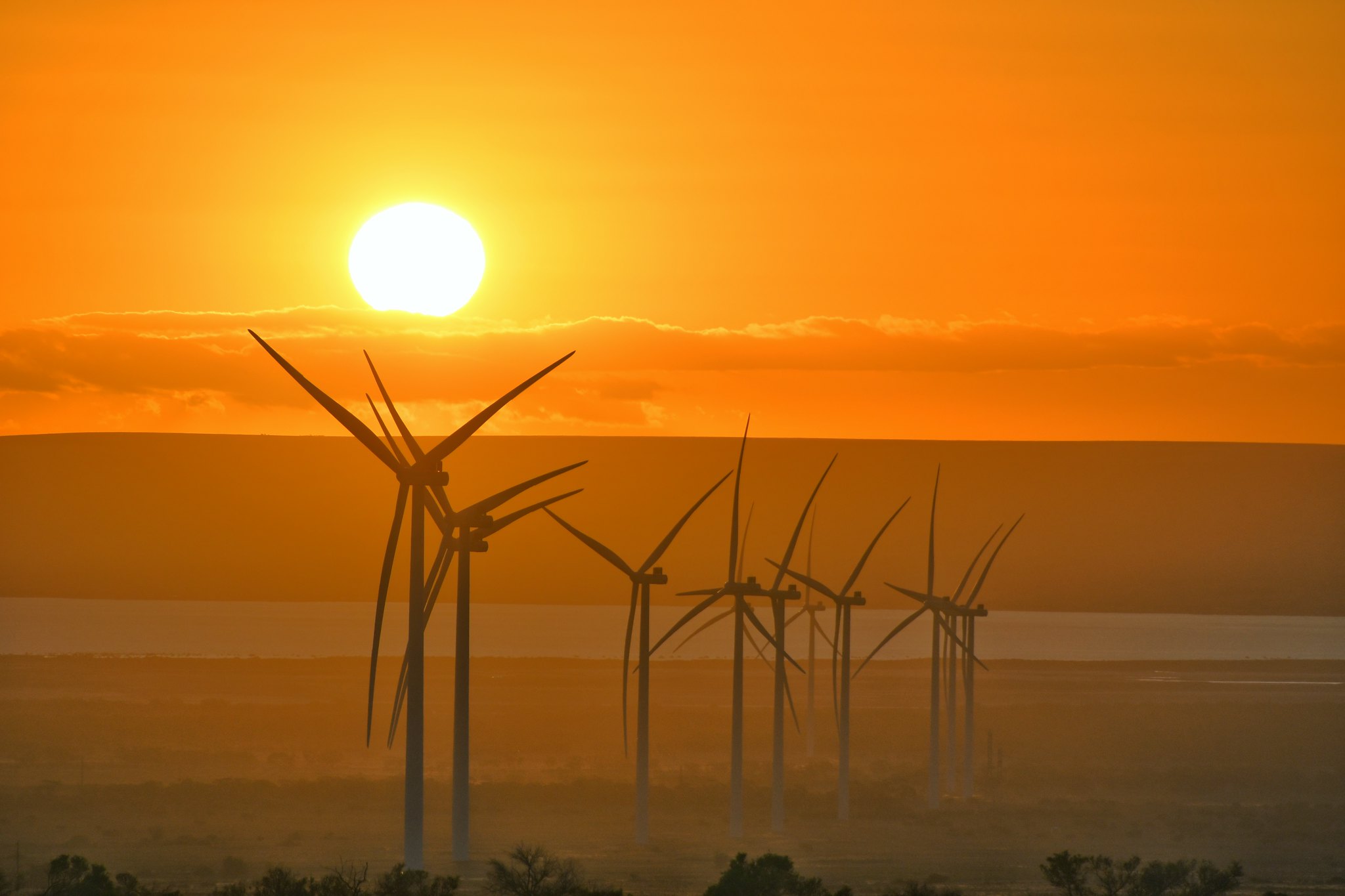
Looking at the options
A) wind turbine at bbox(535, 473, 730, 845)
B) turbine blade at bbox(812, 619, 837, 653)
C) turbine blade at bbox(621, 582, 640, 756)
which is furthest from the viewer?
turbine blade at bbox(812, 619, 837, 653)

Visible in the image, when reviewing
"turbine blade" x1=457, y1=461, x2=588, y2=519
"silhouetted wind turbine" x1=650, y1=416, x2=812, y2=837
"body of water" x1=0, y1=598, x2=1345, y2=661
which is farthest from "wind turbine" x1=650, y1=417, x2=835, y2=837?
"body of water" x1=0, y1=598, x2=1345, y2=661

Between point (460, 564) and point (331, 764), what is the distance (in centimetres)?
2433

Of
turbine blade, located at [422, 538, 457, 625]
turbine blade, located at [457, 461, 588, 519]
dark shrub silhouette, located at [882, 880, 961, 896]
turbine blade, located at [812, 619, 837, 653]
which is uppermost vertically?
turbine blade, located at [457, 461, 588, 519]

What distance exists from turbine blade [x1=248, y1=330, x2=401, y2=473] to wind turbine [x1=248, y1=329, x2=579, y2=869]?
0.03m

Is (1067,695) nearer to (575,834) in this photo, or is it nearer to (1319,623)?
(575,834)

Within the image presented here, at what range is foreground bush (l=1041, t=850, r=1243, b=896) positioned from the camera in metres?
40.6

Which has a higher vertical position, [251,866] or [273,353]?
[273,353]

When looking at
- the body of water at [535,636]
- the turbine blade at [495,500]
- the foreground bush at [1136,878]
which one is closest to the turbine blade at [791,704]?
the foreground bush at [1136,878]

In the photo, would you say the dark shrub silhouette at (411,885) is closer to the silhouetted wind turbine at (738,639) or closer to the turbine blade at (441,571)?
the turbine blade at (441,571)

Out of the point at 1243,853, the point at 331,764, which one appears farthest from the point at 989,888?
the point at 331,764

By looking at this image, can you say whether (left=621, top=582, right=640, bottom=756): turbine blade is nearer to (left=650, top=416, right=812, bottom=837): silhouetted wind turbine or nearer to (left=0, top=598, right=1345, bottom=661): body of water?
(left=650, top=416, right=812, bottom=837): silhouetted wind turbine

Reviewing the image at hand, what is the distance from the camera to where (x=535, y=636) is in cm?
15538

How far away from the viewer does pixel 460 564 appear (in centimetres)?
4588


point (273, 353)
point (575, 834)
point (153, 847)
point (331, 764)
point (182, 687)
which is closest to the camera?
point (273, 353)
